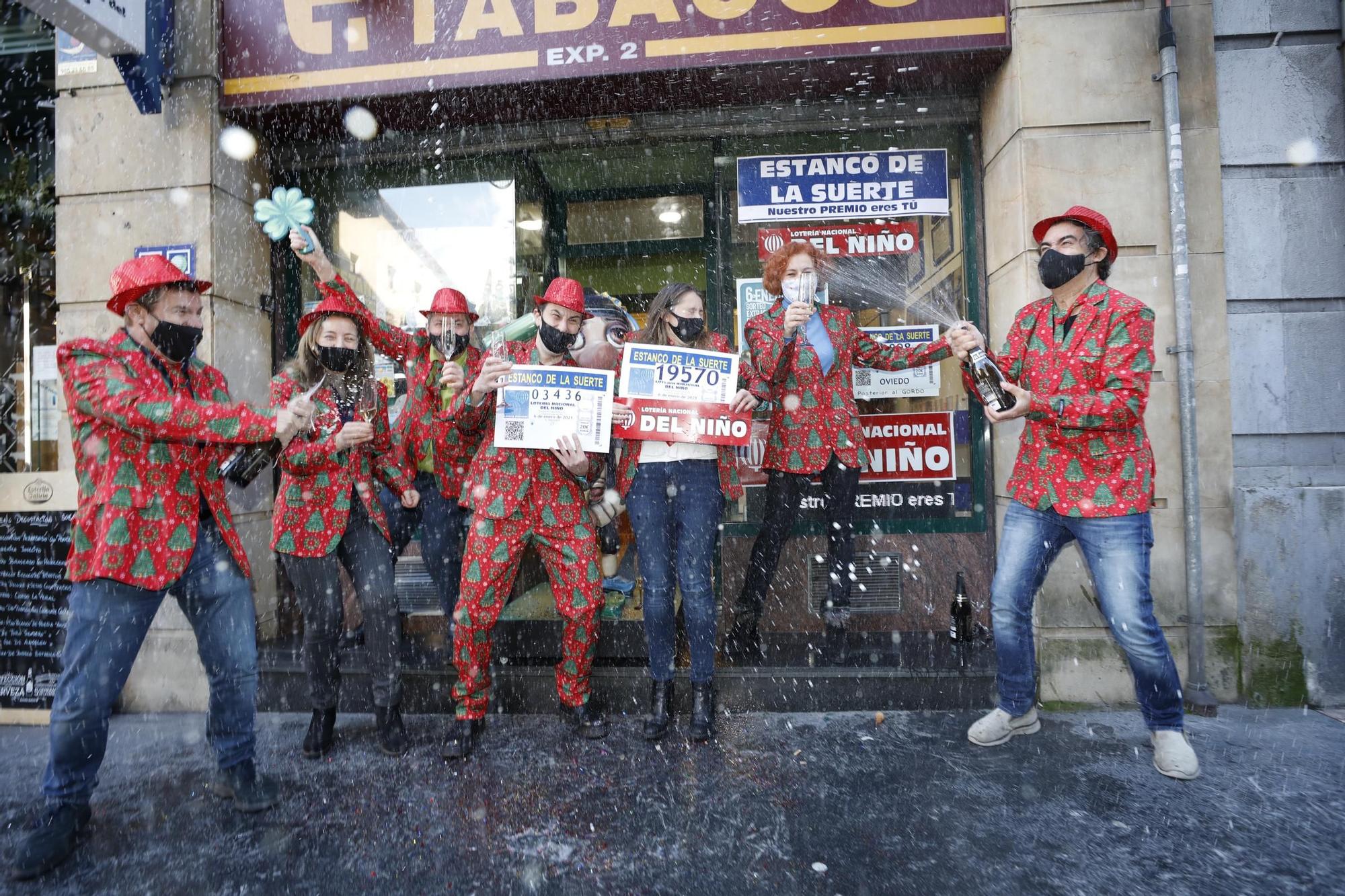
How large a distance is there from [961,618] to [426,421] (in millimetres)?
3559

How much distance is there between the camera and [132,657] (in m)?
2.90

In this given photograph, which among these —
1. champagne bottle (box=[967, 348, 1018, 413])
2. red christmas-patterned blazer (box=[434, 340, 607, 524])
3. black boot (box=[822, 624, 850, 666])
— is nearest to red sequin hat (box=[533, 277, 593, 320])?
red christmas-patterned blazer (box=[434, 340, 607, 524])

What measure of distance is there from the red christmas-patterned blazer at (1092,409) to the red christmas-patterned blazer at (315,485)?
3305 mm

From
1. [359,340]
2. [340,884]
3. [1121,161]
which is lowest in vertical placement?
[340,884]

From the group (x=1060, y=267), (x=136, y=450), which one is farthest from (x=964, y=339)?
(x=136, y=450)

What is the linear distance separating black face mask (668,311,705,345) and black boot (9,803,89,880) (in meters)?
3.31

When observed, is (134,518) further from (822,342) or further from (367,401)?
(822,342)

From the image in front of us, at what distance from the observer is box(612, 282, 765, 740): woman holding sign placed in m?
3.78

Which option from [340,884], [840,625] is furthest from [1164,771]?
[340,884]

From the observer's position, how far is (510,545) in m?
3.66

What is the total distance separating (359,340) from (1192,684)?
16.4 feet

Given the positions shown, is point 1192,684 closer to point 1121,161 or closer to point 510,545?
point 1121,161

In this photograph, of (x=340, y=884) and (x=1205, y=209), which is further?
(x=1205, y=209)

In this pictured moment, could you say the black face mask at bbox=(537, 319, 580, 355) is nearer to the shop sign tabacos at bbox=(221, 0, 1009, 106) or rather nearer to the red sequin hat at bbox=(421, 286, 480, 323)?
the red sequin hat at bbox=(421, 286, 480, 323)
